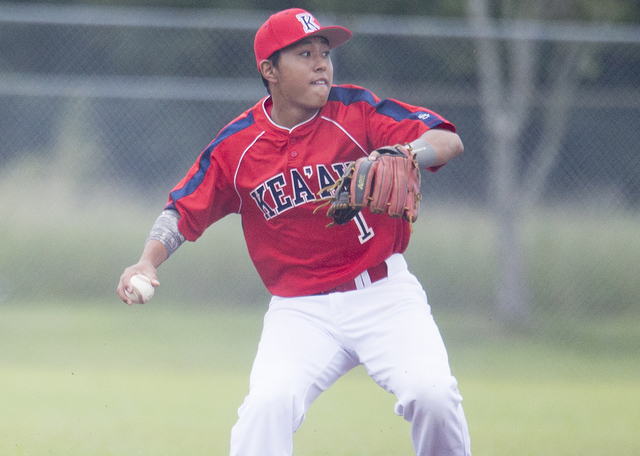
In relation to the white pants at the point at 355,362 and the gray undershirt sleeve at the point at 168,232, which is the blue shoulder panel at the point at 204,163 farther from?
the white pants at the point at 355,362

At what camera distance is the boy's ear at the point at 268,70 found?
303cm

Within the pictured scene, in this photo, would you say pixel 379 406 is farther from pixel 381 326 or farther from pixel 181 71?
pixel 181 71

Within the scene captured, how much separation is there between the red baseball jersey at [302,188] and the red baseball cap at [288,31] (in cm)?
25

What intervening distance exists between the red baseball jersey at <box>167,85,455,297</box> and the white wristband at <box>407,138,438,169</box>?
0.20 meters

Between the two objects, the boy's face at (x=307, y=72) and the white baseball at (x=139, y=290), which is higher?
the boy's face at (x=307, y=72)

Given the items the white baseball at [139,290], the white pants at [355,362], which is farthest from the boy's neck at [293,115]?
the white baseball at [139,290]

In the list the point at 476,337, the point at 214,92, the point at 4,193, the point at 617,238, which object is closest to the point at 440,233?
the point at 476,337

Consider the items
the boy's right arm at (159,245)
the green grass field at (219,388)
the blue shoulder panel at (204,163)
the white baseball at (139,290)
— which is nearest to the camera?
the white baseball at (139,290)

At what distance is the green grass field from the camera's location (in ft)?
14.5

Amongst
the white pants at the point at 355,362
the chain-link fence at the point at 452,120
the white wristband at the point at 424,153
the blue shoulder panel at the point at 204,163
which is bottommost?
the white pants at the point at 355,362

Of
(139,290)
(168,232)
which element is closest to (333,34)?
(168,232)

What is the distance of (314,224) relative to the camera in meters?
2.96

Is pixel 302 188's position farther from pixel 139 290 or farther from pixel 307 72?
pixel 139 290

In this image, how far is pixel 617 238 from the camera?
6.68 m
